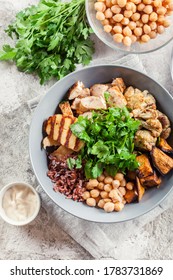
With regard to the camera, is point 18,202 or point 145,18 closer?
point 145,18

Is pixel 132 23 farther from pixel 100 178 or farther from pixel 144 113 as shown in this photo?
pixel 100 178

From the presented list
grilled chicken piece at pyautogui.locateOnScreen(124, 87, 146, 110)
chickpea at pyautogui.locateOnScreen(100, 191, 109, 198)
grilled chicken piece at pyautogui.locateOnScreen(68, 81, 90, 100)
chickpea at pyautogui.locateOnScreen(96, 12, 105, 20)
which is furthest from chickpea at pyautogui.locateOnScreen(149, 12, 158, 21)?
chickpea at pyautogui.locateOnScreen(100, 191, 109, 198)

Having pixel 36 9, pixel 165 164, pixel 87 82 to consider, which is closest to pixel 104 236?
pixel 165 164

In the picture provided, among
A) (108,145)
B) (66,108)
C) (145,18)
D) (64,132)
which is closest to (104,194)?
(108,145)

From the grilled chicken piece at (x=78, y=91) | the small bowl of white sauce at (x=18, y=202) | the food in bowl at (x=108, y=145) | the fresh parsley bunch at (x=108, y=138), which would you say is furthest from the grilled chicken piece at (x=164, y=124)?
the small bowl of white sauce at (x=18, y=202)

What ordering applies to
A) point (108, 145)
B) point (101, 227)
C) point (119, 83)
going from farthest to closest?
point (101, 227), point (119, 83), point (108, 145)

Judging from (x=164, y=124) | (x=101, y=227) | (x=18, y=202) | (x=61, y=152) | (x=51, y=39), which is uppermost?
(x=51, y=39)

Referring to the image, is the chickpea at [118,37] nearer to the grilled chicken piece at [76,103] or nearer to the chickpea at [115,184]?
the grilled chicken piece at [76,103]
